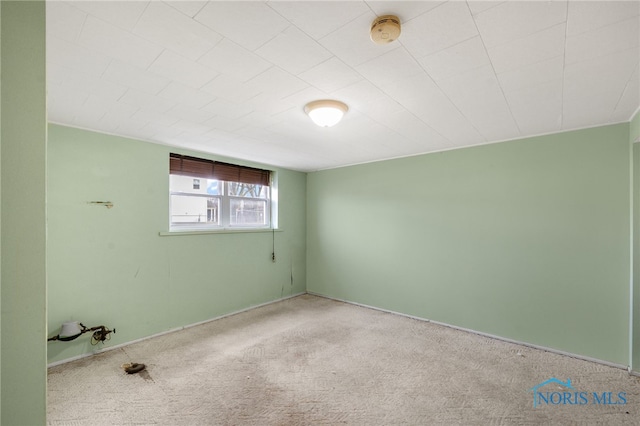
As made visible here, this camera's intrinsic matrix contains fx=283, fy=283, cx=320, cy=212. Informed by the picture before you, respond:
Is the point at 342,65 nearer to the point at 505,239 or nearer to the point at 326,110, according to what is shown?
the point at 326,110

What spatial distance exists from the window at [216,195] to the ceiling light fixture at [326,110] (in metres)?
2.25

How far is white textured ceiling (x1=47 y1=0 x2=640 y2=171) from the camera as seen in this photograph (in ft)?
4.27

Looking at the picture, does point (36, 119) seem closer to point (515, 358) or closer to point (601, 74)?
point (601, 74)

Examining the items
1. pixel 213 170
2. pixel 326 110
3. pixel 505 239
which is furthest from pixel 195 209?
pixel 505 239

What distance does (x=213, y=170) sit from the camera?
4.06 meters

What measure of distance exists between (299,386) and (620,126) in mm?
3810

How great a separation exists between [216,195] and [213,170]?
374mm

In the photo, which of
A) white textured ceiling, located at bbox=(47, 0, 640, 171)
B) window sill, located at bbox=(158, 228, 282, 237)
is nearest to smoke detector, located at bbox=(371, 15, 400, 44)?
white textured ceiling, located at bbox=(47, 0, 640, 171)

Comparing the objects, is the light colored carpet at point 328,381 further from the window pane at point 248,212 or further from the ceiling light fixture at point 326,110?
the ceiling light fixture at point 326,110

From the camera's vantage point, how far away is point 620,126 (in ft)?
8.84

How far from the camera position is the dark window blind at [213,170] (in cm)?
372

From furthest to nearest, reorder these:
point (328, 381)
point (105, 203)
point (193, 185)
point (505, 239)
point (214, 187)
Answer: point (214, 187), point (193, 185), point (505, 239), point (105, 203), point (328, 381)

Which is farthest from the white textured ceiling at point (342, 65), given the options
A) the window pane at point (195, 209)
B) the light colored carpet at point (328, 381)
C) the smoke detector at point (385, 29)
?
the light colored carpet at point (328, 381)

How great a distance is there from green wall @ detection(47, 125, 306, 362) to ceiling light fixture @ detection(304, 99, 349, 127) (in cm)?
227
